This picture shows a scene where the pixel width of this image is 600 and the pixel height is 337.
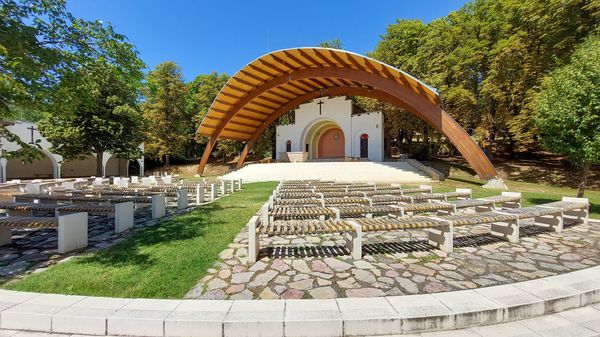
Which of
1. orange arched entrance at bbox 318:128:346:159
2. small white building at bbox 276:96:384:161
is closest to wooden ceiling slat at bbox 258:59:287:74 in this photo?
small white building at bbox 276:96:384:161

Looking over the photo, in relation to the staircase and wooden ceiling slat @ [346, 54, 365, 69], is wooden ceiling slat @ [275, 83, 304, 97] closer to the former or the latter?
the staircase

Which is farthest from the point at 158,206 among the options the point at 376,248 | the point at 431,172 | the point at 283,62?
the point at 283,62

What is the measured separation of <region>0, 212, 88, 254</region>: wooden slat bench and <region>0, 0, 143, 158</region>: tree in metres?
1.09

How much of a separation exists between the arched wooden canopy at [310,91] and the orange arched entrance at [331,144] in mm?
5195

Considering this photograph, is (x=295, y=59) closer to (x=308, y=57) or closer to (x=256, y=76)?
(x=308, y=57)

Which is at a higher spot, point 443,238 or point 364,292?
point 443,238

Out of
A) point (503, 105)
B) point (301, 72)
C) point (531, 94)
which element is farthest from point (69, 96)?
point (503, 105)

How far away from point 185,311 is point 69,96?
4.53 metres

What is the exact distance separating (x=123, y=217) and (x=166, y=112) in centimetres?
3208

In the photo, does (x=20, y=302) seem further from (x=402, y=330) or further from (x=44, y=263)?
(x=402, y=330)

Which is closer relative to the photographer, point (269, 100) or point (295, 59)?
point (295, 59)

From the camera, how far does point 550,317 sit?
99.4 inches

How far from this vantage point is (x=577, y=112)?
7328mm

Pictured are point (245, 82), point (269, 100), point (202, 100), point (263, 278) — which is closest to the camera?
point (263, 278)
